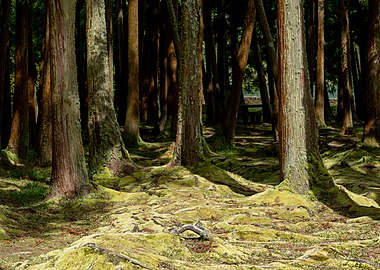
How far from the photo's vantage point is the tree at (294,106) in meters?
10.6

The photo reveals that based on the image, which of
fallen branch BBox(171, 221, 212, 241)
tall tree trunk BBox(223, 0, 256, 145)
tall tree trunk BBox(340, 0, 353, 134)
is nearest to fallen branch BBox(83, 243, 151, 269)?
fallen branch BBox(171, 221, 212, 241)

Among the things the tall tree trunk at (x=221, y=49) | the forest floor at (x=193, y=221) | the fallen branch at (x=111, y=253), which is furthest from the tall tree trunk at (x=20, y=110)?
the fallen branch at (x=111, y=253)

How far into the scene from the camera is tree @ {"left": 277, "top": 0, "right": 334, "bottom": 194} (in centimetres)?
1065

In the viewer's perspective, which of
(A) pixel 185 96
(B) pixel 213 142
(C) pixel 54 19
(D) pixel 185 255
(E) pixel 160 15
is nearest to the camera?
(D) pixel 185 255

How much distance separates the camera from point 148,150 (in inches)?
784

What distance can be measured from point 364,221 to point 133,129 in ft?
40.2

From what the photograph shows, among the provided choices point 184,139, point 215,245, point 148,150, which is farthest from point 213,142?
point 215,245

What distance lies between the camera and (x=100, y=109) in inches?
537

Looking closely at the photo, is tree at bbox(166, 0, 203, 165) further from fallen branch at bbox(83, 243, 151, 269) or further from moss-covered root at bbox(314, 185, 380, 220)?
fallen branch at bbox(83, 243, 151, 269)

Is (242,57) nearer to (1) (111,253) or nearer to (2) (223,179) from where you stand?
(2) (223,179)

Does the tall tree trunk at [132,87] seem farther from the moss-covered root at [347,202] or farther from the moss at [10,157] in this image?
the moss-covered root at [347,202]

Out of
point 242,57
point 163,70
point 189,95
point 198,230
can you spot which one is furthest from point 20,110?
point 198,230

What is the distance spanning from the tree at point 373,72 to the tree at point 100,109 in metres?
6.67

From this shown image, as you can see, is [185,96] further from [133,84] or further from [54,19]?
[133,84]
